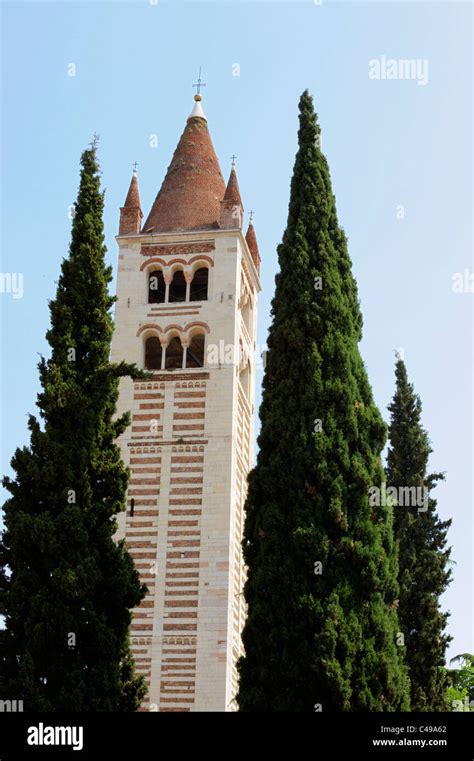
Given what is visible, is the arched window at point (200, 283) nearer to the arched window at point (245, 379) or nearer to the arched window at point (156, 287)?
the arched window at point (156, 287)

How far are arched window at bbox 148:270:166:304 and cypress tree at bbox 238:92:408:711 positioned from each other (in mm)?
12500

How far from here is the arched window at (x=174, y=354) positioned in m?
31.8

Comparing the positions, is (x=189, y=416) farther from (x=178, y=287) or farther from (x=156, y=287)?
(x=178, y=287)

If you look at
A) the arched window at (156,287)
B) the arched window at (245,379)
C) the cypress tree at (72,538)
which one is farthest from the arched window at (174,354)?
the cypress tree at (72,538)

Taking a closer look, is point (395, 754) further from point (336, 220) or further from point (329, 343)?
point (336, 220)

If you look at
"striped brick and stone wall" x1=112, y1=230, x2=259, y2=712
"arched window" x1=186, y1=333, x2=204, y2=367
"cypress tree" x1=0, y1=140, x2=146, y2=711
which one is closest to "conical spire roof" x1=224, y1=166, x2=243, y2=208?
"striped brick and stone wall" x1=112, y1=230, x2=259, y2=712

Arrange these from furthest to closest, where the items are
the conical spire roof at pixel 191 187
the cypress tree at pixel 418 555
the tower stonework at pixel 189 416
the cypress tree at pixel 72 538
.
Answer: the conical spire roof at pixel 191 187, the tower stonework at pixel 189 416, the cypress tree at pixel 418 555, the cypress tree at pixel 72 538

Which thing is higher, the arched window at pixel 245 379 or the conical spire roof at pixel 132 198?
the conical spire roof at pixel 132 198

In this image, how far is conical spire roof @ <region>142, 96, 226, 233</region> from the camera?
3238 centimetres

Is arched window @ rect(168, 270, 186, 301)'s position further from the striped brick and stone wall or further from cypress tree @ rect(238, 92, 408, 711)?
cypress tree @ rect(238, 92, 408, 711)

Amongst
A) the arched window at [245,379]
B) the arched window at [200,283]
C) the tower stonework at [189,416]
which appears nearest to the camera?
the tower stonework at [189,416]

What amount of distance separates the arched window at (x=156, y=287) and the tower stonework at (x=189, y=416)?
5cm

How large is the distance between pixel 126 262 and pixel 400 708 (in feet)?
60.0

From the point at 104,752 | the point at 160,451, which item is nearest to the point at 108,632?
the point at 104,752
